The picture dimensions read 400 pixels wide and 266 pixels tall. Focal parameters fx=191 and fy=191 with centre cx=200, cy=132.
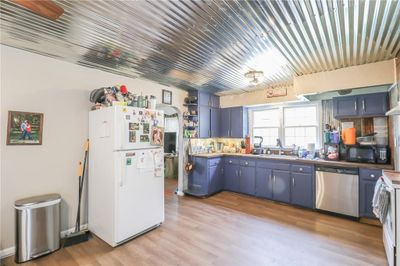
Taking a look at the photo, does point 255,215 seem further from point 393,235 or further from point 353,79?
point 353,79

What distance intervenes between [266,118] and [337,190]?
2337mm

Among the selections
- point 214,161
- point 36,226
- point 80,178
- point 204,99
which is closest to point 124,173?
point 80,178

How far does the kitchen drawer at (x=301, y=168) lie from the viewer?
12.0ft

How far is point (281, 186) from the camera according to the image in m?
3.99

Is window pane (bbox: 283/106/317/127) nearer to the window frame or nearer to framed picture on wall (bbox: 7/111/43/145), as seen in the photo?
the window frame

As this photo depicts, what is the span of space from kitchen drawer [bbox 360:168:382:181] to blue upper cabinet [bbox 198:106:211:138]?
10.3ft

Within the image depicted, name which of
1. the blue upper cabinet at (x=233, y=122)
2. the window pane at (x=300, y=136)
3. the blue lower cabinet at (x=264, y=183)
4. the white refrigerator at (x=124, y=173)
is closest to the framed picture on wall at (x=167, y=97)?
the white refrigerator at (x=124, y=173)

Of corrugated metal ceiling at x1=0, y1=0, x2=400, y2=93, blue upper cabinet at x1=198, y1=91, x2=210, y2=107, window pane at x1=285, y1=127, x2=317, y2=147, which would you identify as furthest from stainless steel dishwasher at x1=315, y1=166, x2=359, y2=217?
blue upper cabinet at x1=198, y1=91, x2=210, y2=107

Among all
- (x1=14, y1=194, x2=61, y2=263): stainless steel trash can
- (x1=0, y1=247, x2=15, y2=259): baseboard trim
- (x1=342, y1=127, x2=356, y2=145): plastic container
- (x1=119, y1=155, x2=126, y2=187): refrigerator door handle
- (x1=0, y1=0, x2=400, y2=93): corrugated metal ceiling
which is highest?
(x1=0, y1=0, x2=400, y2=93): corrugated metal ceiling

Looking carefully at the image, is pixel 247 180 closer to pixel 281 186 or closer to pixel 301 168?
pixel 281 186

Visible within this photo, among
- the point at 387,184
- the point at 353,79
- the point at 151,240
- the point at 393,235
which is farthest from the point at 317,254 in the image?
the point at 353,79

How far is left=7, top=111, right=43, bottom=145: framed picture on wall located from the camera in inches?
91.5

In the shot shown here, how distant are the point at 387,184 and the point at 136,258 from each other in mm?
2887

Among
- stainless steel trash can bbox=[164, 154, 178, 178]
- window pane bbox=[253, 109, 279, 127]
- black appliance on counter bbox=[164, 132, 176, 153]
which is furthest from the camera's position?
black appliance on counter bbox=[164, 132, 176, 153]
